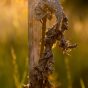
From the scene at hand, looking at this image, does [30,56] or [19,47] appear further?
[19,47]

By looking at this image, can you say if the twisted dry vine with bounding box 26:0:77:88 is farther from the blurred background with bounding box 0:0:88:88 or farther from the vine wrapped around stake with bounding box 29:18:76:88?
the blurred background with bounding box 0:0:88:88

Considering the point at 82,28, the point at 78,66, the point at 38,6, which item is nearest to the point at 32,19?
the point at 38,6

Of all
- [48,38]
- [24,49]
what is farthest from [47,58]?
[24,49]

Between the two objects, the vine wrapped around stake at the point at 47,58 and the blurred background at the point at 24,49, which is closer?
the vine wrapped around stake at the point at 47,58

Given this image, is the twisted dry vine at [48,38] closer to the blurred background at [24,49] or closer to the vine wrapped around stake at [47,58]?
the vine wrapped around stake at [47,58]

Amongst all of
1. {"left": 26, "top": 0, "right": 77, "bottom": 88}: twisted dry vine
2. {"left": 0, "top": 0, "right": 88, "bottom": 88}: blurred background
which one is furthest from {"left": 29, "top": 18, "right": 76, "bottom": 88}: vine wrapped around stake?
{"left": 0, "top": 0, "right": 88, "bottom": 88}: blurred background

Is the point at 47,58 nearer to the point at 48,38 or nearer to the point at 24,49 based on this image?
the point at 48,38

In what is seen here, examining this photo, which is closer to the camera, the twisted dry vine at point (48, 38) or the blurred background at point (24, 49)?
the twisted dry vine at point (48, 38)

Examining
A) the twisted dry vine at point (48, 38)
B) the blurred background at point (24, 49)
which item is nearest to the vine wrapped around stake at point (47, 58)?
the twisted dry vine at point (48, 38)

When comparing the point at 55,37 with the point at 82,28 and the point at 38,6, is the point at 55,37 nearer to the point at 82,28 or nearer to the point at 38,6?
the point at 38,6
